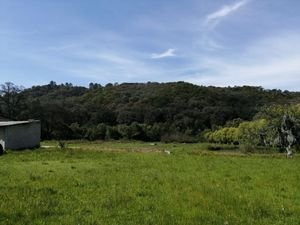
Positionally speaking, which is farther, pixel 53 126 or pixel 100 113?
pixel 100 113

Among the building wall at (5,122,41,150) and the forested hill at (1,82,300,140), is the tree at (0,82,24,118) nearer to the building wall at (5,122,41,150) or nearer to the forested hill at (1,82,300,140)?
the forested hill at (1,82,300,140)

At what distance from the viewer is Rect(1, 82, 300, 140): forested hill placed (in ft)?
318

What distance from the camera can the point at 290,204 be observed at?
1342cm

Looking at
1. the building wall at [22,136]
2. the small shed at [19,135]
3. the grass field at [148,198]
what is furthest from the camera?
the building wall at [22,136]

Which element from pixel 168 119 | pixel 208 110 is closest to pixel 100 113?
pixel 168 119

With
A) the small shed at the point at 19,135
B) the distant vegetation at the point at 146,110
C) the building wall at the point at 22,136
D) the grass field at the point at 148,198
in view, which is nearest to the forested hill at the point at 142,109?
the distant vegetation at the point at 146,110

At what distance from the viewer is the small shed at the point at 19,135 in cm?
4438

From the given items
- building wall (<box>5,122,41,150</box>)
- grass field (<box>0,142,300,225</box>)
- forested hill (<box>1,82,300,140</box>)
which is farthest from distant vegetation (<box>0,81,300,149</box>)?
grass field (<box>0,142,300,225</box>)

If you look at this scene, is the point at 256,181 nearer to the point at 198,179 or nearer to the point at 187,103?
the point at 198,179

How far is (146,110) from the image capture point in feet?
399

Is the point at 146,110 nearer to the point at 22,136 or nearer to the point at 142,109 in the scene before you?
the point at 142,109

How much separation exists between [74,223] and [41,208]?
1995 mm

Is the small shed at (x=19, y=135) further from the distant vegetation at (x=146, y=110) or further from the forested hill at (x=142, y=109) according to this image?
the forested hill at (x=142, y=109)

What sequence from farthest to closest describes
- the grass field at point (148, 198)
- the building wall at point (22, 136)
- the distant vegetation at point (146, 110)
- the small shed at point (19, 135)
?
the distant vegetation at point (146, 110) < the building wall at point (22, 136) < the small shed at point (19, 135) < the grass field at point (148, 198)
